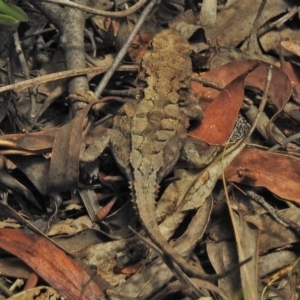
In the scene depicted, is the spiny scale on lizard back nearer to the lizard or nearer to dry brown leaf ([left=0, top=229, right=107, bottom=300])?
the lizard

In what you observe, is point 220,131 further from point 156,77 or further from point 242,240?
point 242,240

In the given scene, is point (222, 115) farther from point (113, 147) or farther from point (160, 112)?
point (113, 147)

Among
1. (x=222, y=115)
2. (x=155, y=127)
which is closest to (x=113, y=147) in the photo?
(x=155, y=127)

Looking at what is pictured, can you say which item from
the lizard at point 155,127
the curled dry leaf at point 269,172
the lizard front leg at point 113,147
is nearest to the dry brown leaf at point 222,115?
the lizard at point 155,127

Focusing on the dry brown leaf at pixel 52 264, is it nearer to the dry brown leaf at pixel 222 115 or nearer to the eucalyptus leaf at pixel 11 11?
the dry brown leaf at pixel 222 115

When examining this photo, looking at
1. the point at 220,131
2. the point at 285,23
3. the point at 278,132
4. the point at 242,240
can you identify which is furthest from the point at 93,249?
the point at 285,23

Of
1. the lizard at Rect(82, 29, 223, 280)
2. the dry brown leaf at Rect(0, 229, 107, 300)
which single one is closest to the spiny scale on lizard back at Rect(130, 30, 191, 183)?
the lizard at Rect(82, 29, 223, 280)

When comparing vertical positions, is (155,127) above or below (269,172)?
above
